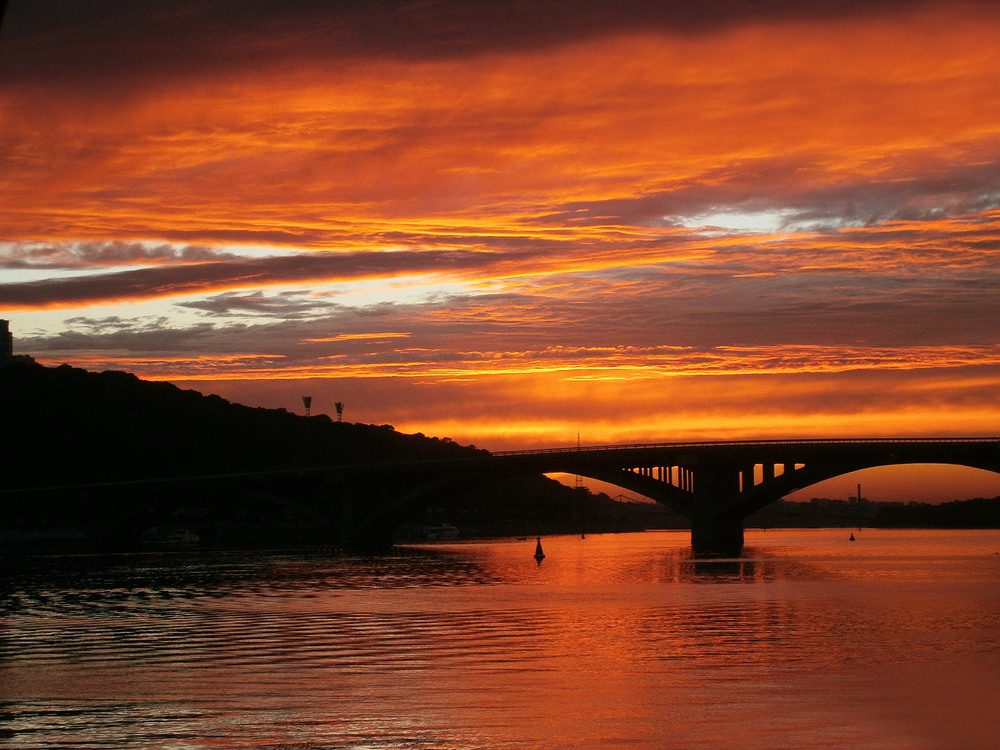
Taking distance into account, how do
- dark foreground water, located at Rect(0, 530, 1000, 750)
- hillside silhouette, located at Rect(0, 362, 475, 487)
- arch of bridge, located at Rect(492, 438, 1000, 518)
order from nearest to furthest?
dark foreground water, located at Rect(0, 530, 1000, 750) → arch of bridge, located at Rect(492, 438, 1000, 518) → hillside silhouette, located at Rect(0, 362, 475, 487)

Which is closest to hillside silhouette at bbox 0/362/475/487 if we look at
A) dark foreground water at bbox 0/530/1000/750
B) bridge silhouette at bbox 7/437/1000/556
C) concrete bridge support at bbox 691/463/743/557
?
bridge silhouette at bbox 7/437/1000/556

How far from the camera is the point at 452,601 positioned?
53.4 metres

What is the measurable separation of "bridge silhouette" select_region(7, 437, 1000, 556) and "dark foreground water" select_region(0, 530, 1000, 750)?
6810 cm

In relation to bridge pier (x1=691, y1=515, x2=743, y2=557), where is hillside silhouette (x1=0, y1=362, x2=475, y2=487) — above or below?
above

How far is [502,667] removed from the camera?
1200 inches

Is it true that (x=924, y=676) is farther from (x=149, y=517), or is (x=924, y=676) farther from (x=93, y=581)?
(x=149, y=517)

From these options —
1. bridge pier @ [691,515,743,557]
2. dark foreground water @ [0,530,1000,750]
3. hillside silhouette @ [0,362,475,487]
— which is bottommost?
dark foreground water @ [0,530,1000,750]

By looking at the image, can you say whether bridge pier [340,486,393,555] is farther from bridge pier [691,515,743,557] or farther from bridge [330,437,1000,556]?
bridge pier [691,515,743,557]

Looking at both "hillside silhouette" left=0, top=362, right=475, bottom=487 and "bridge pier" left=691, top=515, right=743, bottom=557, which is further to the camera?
"hillside silhouette" left=0, top=362, right=475, bottom=487

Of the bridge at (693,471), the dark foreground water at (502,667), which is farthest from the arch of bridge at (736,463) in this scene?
the dark foreground water at (502,667)

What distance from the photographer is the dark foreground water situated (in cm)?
2198

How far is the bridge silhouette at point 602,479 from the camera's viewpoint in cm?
13100

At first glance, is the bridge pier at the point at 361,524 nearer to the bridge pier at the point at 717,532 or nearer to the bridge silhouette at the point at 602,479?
the bridge silhouette at the point at 602,479

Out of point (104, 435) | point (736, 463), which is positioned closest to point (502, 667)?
point (736, 463)
